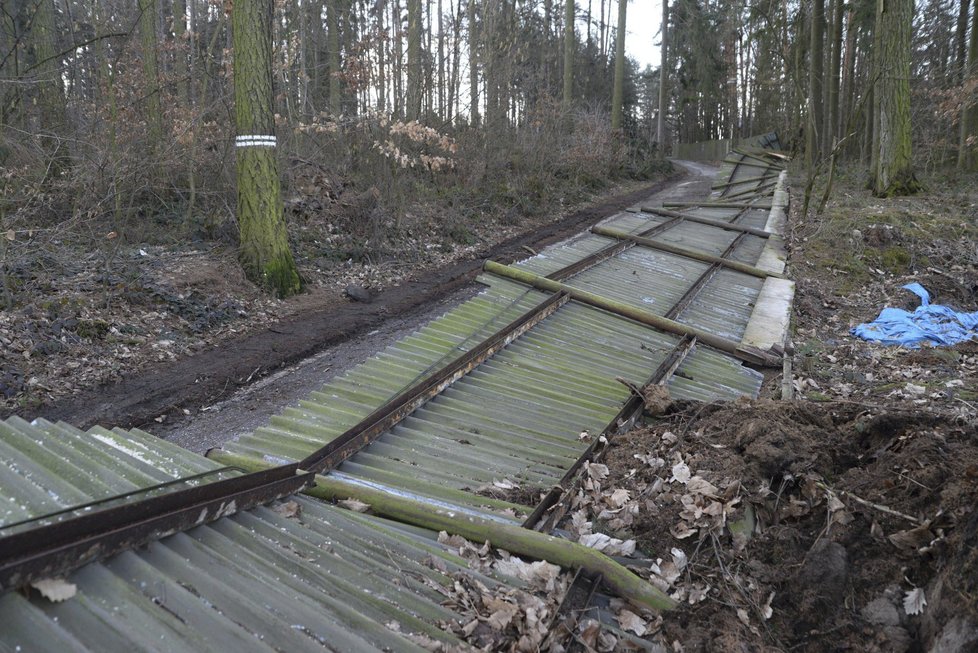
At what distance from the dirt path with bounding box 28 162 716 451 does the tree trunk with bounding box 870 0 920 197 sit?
12709mm

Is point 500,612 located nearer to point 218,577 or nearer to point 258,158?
point 218,577

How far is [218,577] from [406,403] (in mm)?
3175

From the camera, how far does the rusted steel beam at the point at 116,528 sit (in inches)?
93.4

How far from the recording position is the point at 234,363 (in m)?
8.43

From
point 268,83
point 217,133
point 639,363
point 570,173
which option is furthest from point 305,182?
point 570,173

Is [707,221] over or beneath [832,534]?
over

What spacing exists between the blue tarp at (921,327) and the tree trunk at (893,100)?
8609mm

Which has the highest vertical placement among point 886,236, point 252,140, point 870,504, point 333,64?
point 333,64

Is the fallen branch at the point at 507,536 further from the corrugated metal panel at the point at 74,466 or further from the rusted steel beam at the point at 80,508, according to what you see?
the rusted steel beam at the point at 80,508

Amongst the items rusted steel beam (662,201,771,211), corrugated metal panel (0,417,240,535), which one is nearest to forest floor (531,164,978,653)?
corrugated metal panel (0,417,240,535)

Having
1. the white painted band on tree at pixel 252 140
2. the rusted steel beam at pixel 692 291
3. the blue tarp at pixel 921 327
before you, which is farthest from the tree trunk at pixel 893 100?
the white painted band on tree at pixel 252 140

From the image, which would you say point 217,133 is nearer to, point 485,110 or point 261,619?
point 485,110

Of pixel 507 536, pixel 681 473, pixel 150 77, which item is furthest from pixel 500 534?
pixel 150 77

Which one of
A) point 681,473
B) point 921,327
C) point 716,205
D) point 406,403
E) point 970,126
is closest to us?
point 681,473
